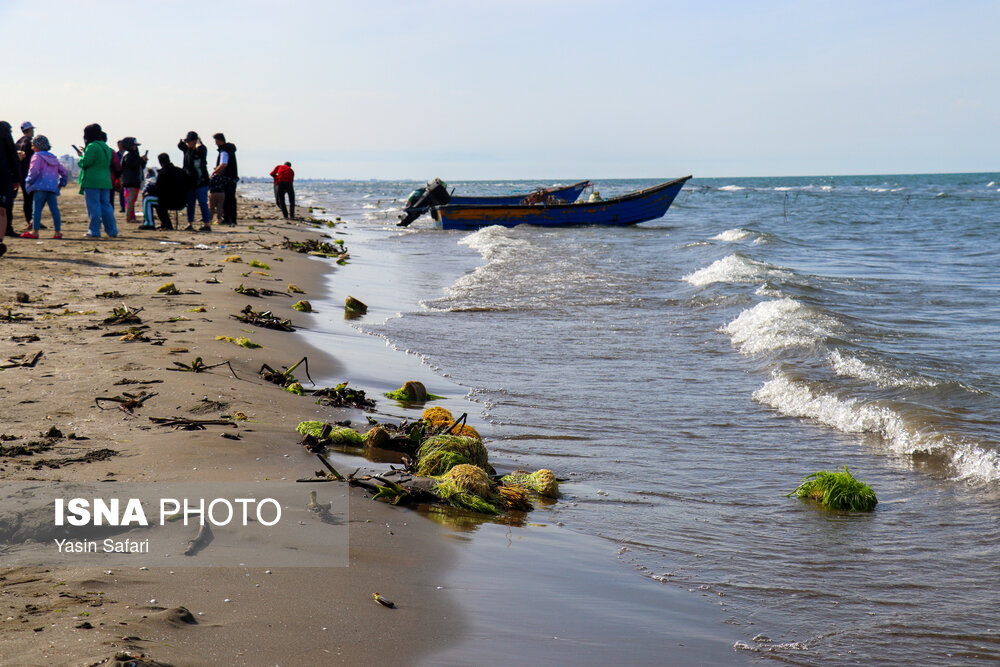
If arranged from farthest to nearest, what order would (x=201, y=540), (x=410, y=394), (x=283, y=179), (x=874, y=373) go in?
(x=283, y=179)
(x=874, y=373)
(x=410, y=394)
(x=201, y=540)

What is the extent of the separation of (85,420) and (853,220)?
38.2 meters

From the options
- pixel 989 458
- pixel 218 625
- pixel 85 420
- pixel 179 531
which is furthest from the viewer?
pixel 989 458

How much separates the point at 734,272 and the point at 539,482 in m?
13.4

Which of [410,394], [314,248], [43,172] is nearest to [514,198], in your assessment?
[314,248]

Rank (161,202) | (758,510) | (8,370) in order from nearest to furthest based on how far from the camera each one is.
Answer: (758,510) < (8,370) < (161,202)

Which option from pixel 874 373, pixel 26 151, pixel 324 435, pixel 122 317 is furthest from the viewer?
pixel 26 151

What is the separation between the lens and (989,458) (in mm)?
5922

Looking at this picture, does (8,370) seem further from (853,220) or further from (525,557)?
(853,220)

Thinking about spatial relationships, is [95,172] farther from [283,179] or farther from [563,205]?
[563,205]

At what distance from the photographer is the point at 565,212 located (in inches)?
1210

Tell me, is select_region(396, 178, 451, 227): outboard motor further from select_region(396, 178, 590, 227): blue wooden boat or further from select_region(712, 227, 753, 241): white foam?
select_region(712, 227, 753, 241): white foam

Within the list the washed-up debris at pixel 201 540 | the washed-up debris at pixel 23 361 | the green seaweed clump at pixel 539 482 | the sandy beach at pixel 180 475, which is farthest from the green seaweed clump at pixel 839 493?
the washed-up debris at pixel 23 361

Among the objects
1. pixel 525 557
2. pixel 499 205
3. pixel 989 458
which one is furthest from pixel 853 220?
pixel 525 557

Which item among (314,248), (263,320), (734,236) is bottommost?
(263,320)
